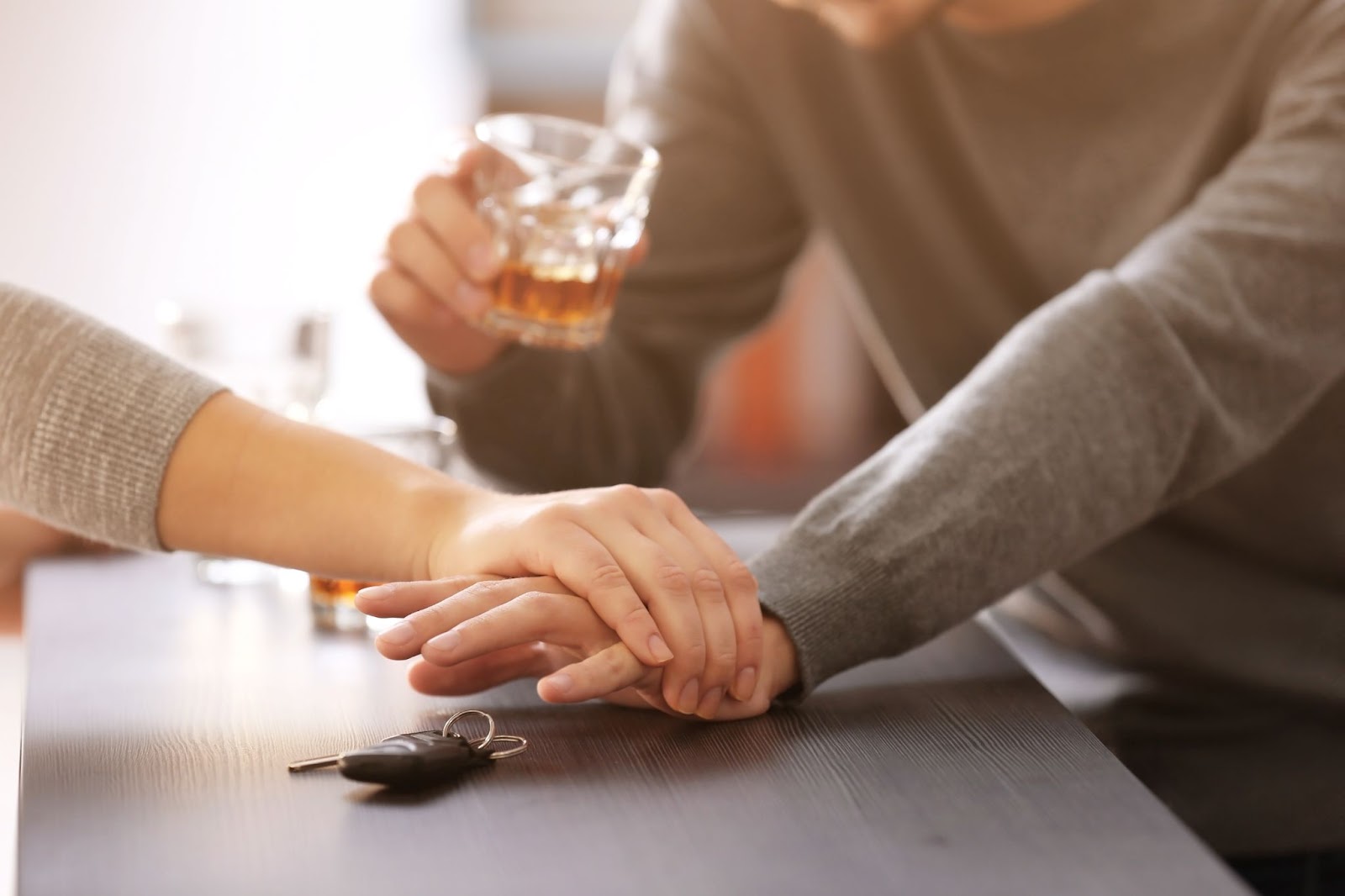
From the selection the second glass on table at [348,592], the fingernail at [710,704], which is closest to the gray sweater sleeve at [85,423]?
the second glass on table at [348,592]

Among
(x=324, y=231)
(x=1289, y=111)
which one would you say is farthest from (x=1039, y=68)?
(x=324, y=231)

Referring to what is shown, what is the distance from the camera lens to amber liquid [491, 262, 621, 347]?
3.37 feet

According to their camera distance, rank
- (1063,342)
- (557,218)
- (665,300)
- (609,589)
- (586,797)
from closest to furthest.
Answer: (586,797) → (609,589) → (1063,342) → (557,218) → (665,300)

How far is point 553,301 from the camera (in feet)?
3.39

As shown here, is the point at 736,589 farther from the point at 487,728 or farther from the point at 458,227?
the point at 458,227

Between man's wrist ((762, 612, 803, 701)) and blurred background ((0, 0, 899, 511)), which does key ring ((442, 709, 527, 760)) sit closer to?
man's wrist ((762, 612, 803, 701))

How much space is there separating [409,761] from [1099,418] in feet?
1.38

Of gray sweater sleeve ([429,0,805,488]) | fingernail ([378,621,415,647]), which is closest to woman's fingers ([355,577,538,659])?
fingernail ([378,621,415,647])

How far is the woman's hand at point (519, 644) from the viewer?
690 mm

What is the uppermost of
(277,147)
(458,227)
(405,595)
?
(458,227)

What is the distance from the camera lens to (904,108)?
129 cm

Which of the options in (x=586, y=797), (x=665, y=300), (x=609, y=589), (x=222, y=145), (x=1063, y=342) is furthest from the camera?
(x=222, y=145)

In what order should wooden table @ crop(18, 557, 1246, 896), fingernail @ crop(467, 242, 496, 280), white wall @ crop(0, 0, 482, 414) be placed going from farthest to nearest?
white wall @ crop(0, 0, 482, 414) → fingernail @ crop(467, 242, 496, 280) → wooden table @ crop(18, 557, 1246, 896)

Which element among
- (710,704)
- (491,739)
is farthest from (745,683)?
(491,739)
